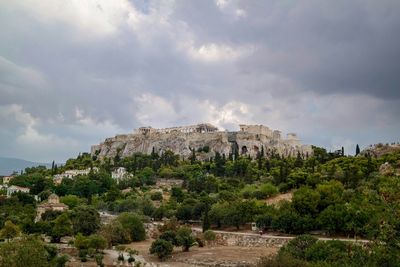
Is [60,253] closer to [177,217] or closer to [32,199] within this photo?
[177,217]

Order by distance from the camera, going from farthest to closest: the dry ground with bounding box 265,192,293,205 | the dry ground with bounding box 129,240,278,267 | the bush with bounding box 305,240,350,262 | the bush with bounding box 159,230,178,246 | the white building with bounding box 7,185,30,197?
the white building with bounding box 7,185,30,197
the dry ground with bounding box 265,192,293,205
the bush with bounding box 159,230,178,246
the dry ground with bounding box 129,240,278,267
the bush with bounding box 305,240,350,262

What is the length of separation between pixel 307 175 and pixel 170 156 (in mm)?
47995

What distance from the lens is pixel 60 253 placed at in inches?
1660

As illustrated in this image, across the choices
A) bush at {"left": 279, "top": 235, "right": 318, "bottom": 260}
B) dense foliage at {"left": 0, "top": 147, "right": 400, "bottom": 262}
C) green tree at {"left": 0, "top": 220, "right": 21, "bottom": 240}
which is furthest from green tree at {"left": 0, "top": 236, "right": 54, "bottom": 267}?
green tree at {"left": 0, "top": 220, "right": 21, "bottom": 240}

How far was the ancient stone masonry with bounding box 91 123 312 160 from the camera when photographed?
113375 millimetres

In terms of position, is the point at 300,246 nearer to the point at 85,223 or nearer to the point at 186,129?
the point at 85,223

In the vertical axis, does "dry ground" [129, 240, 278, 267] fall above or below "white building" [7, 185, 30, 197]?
below

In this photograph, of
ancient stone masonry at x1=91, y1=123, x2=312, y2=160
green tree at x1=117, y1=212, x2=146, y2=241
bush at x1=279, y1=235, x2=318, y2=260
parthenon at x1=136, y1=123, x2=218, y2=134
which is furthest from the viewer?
parthenon at x1=136, y1=123, x2=218, y2=134

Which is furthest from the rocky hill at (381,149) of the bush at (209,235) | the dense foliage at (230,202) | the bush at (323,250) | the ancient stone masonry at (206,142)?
the bush at (323,250)

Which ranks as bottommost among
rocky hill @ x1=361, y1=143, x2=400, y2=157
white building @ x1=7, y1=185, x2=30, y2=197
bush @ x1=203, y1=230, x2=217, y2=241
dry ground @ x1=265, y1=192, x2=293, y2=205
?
bush @ x1=203, y1=230, x2=217, y2=241

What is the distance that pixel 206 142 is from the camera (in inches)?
4594

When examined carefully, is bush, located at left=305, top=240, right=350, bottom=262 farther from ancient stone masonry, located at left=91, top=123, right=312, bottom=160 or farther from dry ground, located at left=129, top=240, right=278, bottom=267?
ancient stone masonry, located at left=91, top=123, right=312, bottom=160

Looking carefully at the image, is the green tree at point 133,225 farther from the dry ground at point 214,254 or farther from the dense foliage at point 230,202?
the dry ground at point 214,254

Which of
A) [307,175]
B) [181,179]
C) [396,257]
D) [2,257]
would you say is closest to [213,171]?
[181,179]
